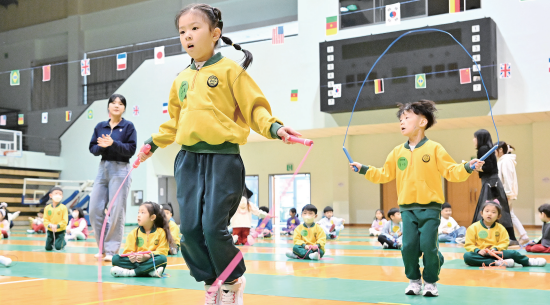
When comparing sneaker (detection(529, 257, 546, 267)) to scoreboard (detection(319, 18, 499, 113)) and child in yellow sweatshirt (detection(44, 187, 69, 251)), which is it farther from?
scoreboard (detection(319, 18, 499, 113))

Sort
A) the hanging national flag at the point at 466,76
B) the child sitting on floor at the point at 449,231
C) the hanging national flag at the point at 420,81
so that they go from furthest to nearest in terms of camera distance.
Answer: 1. the hanging national flag at the point at 420,81
2. the hanging national flag at the point at 466,76
3. the child sitting on floor at the point at 449,231

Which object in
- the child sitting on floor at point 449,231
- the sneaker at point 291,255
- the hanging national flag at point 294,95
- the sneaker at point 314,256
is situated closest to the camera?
the sneaker at point 314,256

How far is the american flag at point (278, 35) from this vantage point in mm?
14148

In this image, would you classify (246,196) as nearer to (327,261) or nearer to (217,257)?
(327,261)

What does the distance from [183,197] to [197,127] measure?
0.32 meters

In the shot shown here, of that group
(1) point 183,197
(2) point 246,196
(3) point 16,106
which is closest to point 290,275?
(1) point 183,197

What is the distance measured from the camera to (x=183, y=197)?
2.37m

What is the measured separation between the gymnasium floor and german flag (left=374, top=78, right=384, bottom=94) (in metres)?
7.41

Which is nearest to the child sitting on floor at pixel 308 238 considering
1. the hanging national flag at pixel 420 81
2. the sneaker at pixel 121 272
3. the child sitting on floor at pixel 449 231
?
the sneaker at pixel 121 272

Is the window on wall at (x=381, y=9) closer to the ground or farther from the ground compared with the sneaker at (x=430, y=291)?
farther from the ground

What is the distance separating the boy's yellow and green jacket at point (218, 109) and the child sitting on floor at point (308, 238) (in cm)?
412

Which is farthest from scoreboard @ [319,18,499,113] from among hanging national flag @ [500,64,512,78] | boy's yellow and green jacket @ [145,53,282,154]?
boy's yellow and green jacket @ [145,53,282,154]

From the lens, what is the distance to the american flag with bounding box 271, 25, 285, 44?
1415 centimetres

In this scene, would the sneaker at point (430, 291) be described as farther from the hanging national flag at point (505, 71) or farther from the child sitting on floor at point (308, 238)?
the hanging national flag at point (505, 71)
